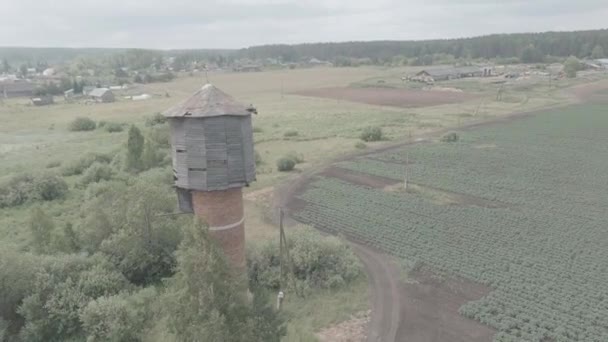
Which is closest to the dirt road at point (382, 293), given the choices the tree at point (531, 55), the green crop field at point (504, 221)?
the green crop field at point (504, 221)

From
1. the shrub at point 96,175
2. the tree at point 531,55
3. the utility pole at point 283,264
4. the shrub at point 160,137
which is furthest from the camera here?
the tree at point 531,55

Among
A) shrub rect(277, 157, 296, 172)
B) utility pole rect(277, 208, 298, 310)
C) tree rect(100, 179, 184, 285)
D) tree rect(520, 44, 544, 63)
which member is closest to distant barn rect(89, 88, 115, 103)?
shrub rect(277, 157, 296, 172)

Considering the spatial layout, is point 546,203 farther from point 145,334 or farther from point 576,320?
point 145,334

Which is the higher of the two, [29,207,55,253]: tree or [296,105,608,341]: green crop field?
[29,207,55,253]: tree

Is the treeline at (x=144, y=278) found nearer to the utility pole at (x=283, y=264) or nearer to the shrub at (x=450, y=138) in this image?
the utility pole at (x=283, y=264)

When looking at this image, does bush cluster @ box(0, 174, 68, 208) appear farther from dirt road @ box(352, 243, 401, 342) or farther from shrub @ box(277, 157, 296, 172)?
dirt road @ box(352, 243, 401, 342)
